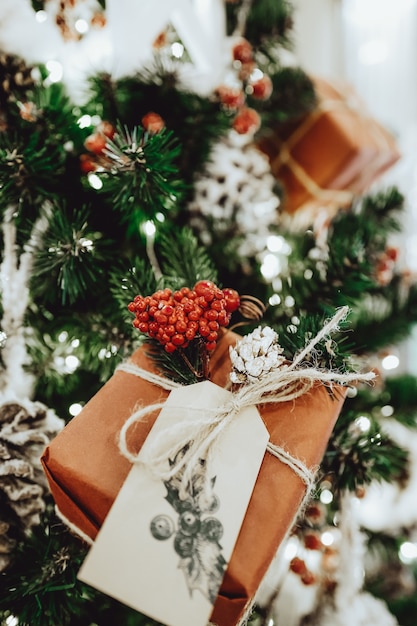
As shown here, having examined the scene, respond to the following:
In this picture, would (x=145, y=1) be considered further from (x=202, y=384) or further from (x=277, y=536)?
(x=277, y=536)

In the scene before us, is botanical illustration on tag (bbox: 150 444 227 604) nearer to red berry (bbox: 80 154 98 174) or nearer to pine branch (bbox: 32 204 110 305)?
pine branch (bbox: 32 204 110 305)

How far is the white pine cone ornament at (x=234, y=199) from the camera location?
75 cm

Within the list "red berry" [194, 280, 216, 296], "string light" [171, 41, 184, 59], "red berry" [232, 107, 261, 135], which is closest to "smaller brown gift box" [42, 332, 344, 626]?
"red berry" [194, 280, 216, 296]

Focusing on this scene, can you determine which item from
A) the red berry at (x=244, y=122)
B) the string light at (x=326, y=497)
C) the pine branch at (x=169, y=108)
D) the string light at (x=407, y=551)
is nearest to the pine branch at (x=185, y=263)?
the pine branch at (x=169, y=108)

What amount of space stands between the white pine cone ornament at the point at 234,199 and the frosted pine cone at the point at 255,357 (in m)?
0.34

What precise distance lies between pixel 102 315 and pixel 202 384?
0.77 feet

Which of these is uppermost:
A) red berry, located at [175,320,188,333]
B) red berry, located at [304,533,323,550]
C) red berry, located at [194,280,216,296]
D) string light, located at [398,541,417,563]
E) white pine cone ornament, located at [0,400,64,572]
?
red berry, located at [194,280,216,296]

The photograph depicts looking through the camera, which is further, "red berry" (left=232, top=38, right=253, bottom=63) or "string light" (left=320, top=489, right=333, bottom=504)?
"red berry" (left=232, top=38, right=253, bottom=63)

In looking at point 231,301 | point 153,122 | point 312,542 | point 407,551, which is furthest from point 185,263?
point 407,551

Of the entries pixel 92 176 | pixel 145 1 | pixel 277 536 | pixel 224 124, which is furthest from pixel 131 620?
pixel 145 1

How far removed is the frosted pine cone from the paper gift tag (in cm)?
5

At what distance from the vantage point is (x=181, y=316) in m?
0.45

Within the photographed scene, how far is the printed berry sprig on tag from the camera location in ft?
1.49

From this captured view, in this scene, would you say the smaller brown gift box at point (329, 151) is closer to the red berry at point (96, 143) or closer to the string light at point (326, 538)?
the red berry at point (96, 143)
